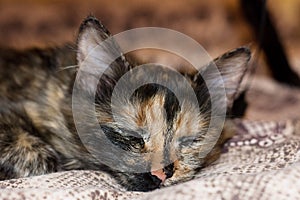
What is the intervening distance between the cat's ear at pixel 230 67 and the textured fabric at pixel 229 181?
0.21 m

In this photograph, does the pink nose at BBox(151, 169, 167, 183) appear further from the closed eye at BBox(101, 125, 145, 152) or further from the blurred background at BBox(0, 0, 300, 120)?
the blurred background at BBox(0, 0, 300, 120)

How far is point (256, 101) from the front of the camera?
2895 mm

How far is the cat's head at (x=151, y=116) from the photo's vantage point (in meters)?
2.03

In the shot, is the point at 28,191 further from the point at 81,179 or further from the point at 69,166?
the point at 69,166

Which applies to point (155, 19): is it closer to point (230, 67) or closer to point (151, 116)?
point (230, 67)

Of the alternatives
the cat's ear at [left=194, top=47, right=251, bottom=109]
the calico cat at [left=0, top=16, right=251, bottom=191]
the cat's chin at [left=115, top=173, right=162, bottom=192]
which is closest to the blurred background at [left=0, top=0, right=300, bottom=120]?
the calico cat at [left=0, top=16, right=251, bottom=191]

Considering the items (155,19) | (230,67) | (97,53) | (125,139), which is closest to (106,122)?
(125,139)

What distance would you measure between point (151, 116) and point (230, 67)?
332mm

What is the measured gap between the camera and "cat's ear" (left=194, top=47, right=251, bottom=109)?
2.22m

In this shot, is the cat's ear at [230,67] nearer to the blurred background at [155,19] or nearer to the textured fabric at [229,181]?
the textured fabric at [229,181]

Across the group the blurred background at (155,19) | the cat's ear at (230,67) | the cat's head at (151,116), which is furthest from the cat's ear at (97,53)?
the blurred background at (155,19)

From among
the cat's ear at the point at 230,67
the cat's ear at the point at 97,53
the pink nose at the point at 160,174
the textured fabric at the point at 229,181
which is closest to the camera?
the textured fabric at the point at 229,181

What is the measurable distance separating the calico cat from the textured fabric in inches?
2.9

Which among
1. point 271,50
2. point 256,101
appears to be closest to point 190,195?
point 256,101
